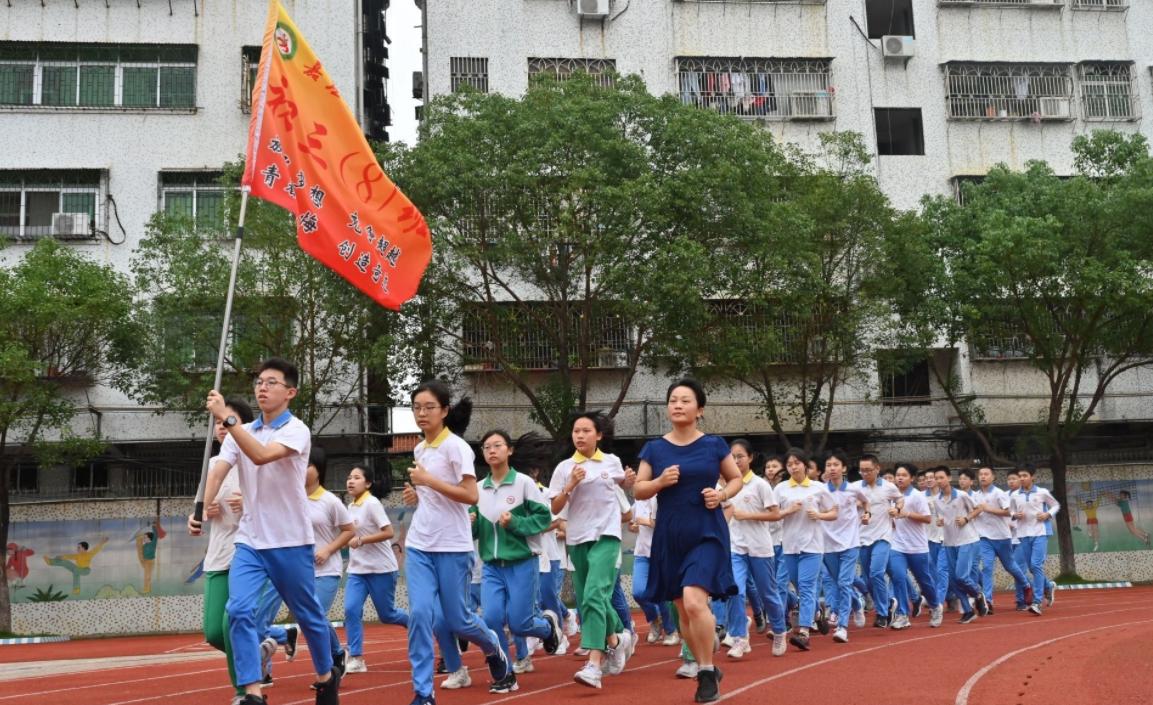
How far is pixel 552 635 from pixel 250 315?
40.8 ft

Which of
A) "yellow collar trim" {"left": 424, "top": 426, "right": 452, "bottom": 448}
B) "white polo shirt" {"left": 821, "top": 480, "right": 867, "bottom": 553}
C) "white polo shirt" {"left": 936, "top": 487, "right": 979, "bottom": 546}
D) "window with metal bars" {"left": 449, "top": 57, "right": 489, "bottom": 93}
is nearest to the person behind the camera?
"yellow collar trim" {"left": 424, "top": 426, "right": 452, "bottom": 448}

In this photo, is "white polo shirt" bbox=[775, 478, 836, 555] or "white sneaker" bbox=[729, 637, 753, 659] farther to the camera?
"white polo shirt" bbox=[775, 478, 836, 555]

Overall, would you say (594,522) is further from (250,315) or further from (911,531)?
(250,315)

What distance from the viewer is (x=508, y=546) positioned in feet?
29.8

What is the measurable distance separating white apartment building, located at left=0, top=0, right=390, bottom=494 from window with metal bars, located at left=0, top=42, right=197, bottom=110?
20 millimetres

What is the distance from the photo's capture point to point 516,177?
19922mm

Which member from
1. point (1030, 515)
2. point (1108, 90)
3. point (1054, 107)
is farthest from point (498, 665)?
point (1108, 90)

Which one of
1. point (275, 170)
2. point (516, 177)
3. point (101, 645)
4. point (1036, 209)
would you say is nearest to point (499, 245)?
point (516, 177)

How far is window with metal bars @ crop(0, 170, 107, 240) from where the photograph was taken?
24766 millimetres

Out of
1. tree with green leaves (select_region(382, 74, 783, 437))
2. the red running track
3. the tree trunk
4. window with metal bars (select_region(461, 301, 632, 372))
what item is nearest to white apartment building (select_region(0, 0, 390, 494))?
window with metal bars (select_region(461, 301, 632, 372))

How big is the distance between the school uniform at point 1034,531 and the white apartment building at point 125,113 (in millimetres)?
12733

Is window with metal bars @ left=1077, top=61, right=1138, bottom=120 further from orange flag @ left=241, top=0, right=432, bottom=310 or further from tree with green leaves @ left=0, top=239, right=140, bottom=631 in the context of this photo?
orange flag @ left=241, top=0, right=432, bottom=310

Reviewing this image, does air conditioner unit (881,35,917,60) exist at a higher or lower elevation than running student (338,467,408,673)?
higher

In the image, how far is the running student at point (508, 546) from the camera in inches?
358
